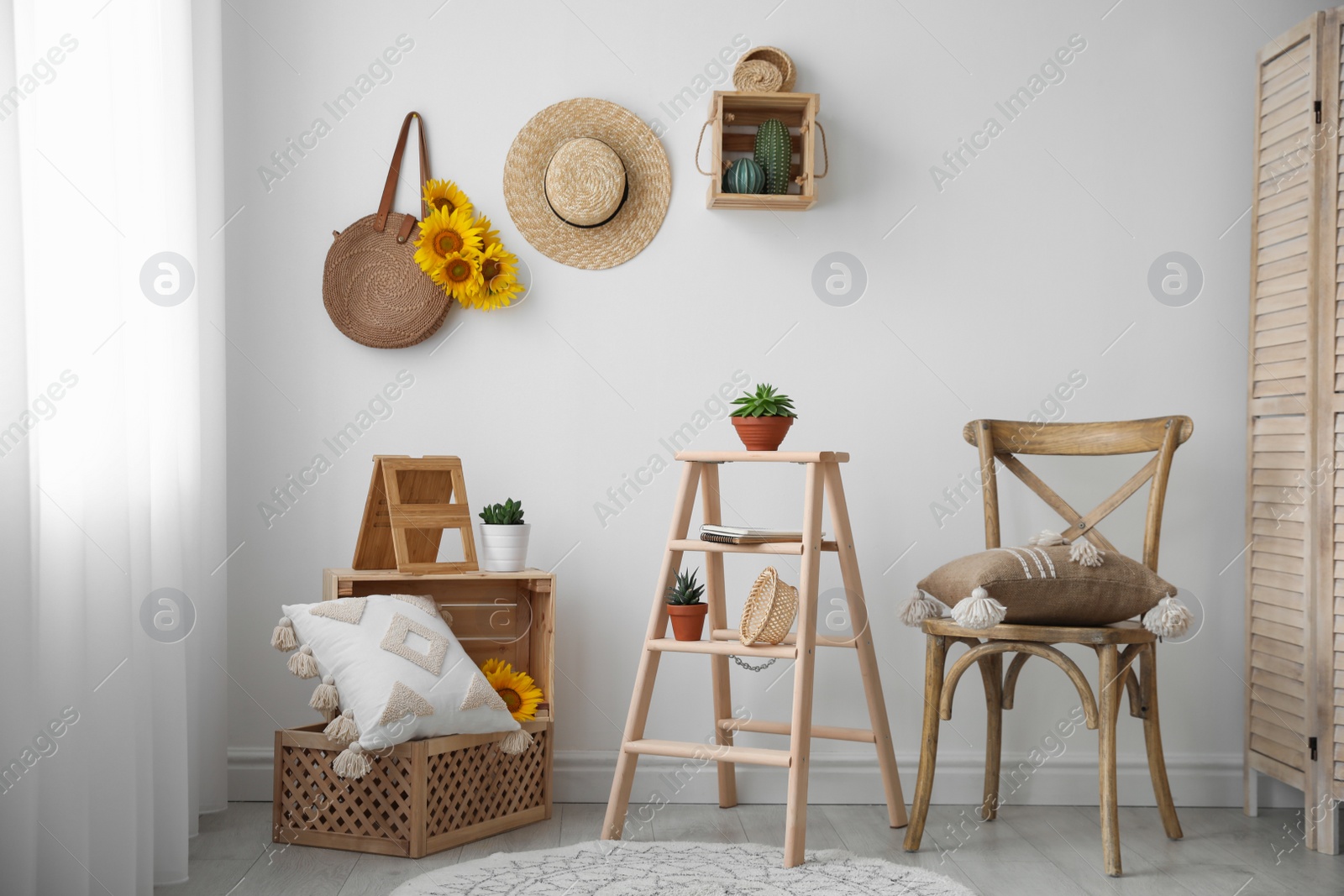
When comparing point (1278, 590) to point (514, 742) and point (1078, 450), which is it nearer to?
point (1078, 450)

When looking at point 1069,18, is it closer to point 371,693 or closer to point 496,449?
point 496,449

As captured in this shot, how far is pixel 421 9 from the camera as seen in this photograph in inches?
99.6

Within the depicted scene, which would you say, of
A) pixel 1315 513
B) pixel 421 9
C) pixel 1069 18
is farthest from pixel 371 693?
pixel 1069 18

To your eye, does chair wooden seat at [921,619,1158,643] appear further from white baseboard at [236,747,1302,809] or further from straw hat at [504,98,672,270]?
straw hat at [504,98,672,270]

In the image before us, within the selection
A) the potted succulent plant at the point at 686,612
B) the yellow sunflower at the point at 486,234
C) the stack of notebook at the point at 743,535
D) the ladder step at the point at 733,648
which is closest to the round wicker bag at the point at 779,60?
the yellow sunflower at the point at 486,234

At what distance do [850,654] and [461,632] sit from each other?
93 centimetres

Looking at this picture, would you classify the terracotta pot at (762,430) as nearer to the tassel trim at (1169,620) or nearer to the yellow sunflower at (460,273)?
the yellow sunflower at (460,273)


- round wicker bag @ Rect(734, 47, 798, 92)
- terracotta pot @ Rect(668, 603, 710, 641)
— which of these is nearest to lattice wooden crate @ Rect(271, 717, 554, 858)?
terracotta pot @ Rect(668, 603, 710, 641)

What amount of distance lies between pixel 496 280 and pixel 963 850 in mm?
1616

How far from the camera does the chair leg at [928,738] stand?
2.14 metres

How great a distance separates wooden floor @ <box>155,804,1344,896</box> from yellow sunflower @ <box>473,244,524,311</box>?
46.8 inches

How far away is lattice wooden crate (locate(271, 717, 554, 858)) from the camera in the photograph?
2.04 meters

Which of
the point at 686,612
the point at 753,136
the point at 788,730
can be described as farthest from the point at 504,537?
the point at 753,136

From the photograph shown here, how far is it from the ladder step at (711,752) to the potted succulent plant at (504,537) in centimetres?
49
